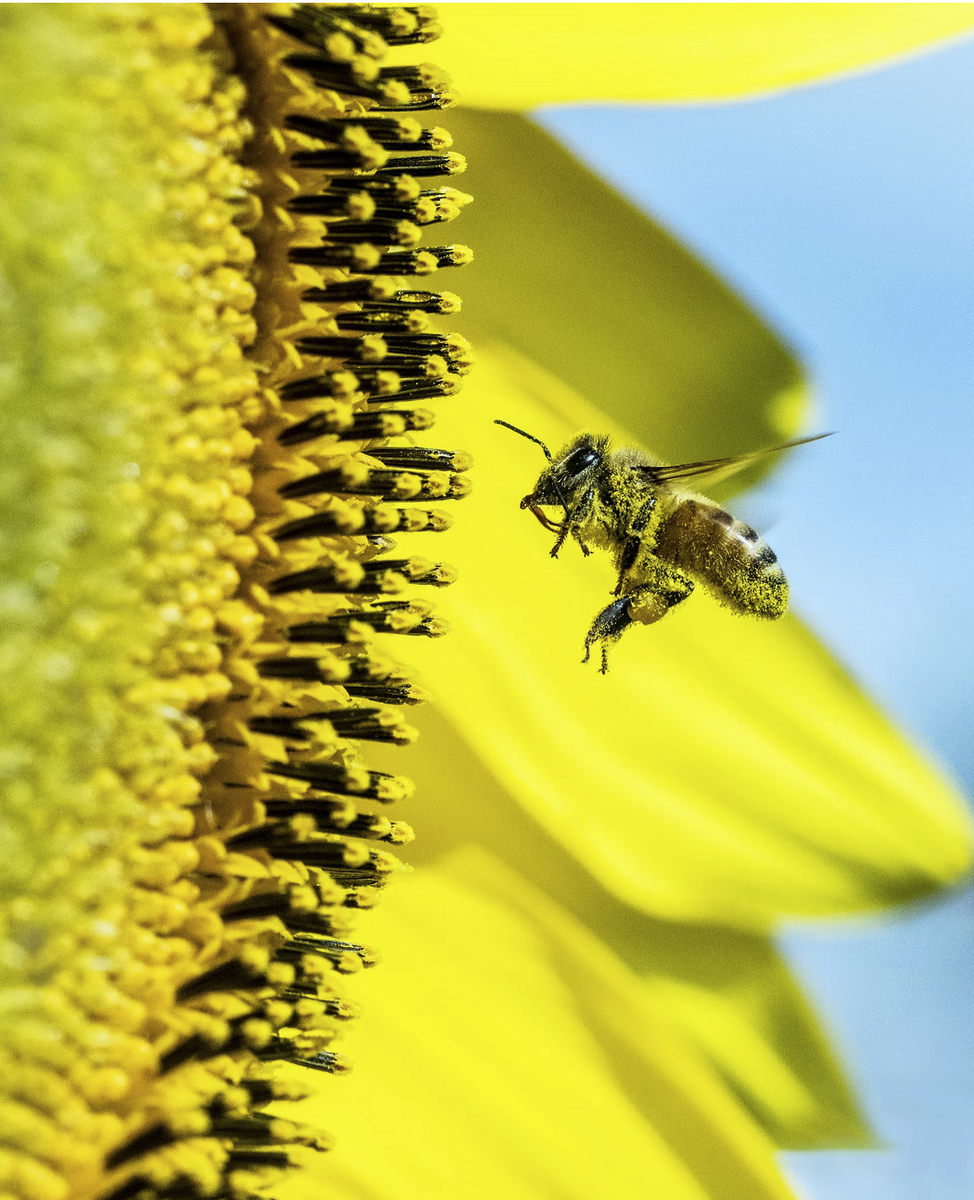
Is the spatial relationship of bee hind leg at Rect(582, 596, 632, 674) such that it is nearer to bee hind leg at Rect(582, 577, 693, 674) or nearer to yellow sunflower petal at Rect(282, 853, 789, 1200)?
bee hind leg at Rect(582, 577, 693, 674)

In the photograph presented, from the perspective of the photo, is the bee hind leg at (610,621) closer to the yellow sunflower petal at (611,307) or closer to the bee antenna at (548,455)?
the bee antenna at (548,455)

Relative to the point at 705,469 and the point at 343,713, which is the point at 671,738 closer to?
the point at 705,469

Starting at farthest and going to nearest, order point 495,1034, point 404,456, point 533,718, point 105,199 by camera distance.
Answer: point 533,718
point 495,1034
point 404,456
point 105,199

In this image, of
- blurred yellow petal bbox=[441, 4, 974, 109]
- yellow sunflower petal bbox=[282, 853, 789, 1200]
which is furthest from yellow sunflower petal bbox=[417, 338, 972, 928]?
blurred yellow petal bbox=[441, 4, 974, 109]

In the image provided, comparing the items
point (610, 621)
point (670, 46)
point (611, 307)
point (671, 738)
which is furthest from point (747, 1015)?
Result: point (670, 46)

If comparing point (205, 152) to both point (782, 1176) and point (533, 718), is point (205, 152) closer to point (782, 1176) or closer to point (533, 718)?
point (533, 718)

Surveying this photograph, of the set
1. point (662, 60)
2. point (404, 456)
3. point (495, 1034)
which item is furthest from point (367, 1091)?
point (662, 60)
